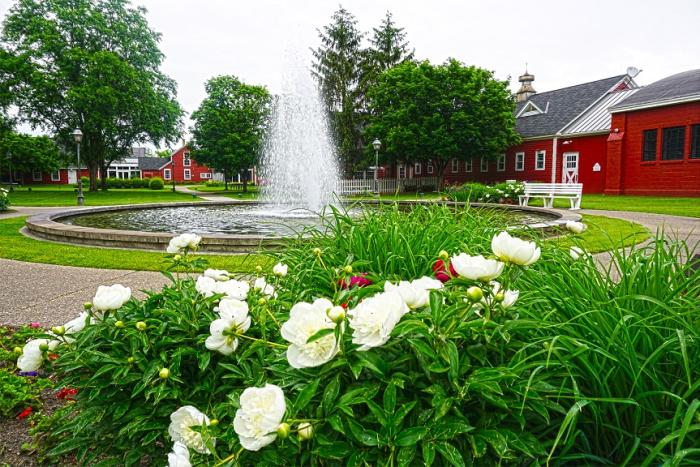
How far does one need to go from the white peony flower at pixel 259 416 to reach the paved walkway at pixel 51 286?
12.0 feet

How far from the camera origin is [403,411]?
121cm

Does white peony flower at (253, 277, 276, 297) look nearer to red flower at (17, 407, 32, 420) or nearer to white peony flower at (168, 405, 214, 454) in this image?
white peony flower at (168, 405, 214, 454)

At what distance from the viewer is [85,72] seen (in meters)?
33.5

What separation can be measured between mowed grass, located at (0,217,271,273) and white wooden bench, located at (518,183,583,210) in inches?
517

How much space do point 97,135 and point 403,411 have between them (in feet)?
135

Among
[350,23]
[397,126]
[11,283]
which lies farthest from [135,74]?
[11,283]

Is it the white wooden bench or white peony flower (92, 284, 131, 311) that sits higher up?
the white wooden bench

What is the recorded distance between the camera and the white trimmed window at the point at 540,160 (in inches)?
1251

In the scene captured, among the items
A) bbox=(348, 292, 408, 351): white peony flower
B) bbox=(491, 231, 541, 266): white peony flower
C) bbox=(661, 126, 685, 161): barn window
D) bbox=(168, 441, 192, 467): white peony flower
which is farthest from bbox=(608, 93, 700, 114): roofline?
bbox=(168, 441, 192, 467): white peony flower

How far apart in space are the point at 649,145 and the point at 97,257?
89.0 feet

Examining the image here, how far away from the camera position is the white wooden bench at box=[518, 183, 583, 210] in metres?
16.3

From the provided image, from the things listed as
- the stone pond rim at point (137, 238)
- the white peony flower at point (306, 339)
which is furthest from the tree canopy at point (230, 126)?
the white peony flower at point (306, 339)

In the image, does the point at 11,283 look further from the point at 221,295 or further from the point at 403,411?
the point at 403,411

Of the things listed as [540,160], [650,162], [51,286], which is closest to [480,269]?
[51,286]
